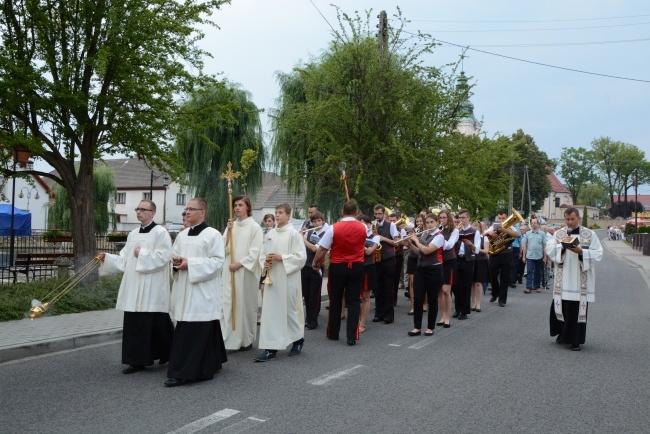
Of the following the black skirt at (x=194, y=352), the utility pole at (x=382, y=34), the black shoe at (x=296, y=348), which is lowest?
the black shoe at (x=296, y=348)

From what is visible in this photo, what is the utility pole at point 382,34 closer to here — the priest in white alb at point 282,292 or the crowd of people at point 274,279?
the crowd of people at point 274,279

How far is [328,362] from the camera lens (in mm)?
7570

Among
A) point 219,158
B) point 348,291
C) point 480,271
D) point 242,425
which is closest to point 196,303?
point 242,425

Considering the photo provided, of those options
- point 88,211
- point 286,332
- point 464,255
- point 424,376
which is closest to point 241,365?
point 286,332

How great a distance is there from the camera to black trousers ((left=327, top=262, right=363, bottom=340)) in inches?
345

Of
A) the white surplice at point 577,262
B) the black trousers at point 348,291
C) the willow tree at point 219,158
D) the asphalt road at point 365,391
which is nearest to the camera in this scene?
the asphalt road at point 365,391

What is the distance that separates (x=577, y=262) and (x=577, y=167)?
119920mm

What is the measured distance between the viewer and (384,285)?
1133cm

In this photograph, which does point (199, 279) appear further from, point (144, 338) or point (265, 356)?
point (265, 356)

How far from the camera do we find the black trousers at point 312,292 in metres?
10.2

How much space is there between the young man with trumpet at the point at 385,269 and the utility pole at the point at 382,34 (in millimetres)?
9670

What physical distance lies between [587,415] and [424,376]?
1851mm

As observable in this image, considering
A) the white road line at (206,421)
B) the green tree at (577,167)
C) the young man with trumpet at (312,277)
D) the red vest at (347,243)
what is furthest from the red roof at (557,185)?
the white road line at (206,421)

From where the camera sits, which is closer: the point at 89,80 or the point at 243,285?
the point at 243,285
